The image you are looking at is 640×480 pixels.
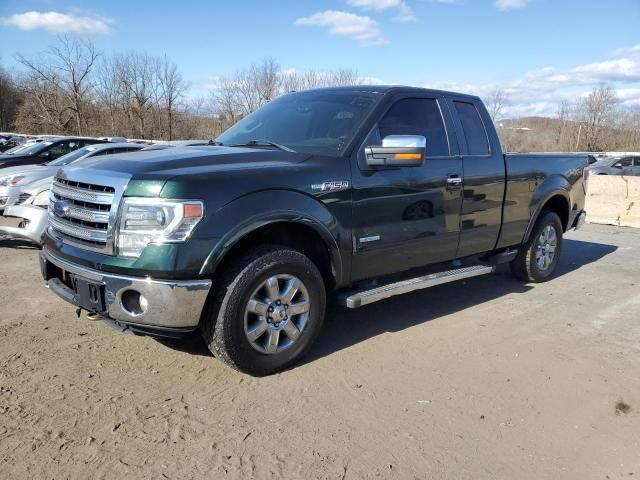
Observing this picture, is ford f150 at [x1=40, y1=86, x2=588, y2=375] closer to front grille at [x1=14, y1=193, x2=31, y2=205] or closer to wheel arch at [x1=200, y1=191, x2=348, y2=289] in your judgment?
wheel arch at [x1=200, y1=191, x2=348, y2=289]

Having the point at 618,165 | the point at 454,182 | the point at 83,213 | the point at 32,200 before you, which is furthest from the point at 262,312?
the point at 618,165

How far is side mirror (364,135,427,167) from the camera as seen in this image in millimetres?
3791

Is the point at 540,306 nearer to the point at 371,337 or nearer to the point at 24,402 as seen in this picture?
the point at 371,337

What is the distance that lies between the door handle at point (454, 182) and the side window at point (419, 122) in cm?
22

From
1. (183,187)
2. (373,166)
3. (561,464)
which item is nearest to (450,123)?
(373,166)

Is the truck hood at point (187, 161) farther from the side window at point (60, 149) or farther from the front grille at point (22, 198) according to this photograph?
the side window at point (60, 149)

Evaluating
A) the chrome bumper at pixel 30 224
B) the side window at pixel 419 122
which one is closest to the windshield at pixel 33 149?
the chrome bumper at pixel 30 224

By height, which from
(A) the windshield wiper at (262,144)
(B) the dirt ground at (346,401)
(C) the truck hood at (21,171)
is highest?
(A) the windshield wiper at (262,144)

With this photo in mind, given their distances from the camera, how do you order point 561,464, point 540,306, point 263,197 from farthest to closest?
point 540,306, point 263,197, point 561,464

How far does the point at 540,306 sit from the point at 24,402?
4645 millimetres

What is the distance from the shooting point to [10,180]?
8.53 m

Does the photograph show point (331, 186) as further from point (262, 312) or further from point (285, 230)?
point (262, 312)

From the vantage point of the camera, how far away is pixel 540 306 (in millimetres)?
5430

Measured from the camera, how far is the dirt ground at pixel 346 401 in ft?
8.84
